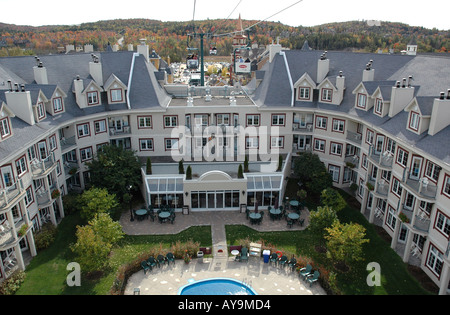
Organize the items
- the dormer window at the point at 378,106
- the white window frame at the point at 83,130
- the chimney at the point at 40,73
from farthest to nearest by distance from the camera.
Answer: the white window frame at the point at 83,130 → the chimney at the point at 40,73 → the dormer window at the point at 378,106

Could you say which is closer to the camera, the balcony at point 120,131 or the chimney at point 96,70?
the balcony at point 120,131

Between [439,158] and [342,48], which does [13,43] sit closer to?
[342,48]

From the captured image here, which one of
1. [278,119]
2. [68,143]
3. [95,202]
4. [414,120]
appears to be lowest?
[95,202]

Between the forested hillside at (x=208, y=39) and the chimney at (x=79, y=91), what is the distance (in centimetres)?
8945

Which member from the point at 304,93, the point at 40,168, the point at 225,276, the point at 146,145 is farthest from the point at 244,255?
the point at 304,93

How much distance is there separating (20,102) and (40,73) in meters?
6.99

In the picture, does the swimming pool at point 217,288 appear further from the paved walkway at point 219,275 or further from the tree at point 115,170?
the tree at point 115,170

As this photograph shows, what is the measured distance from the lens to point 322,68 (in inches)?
1615

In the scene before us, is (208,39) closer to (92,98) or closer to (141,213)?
(92,98)

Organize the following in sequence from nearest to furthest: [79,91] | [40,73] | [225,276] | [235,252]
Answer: [225,276] → [235,252] → [40,73] → [79,91]

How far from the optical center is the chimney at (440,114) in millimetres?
25109

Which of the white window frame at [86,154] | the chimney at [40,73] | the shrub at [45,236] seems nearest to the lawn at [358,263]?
the shrub at [45,236]

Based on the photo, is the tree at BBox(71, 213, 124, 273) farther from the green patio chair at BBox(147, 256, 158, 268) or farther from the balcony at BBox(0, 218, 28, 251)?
the balcony at BBox(0, 218, 28, 251)

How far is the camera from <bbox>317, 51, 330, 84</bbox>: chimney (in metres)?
41.0
